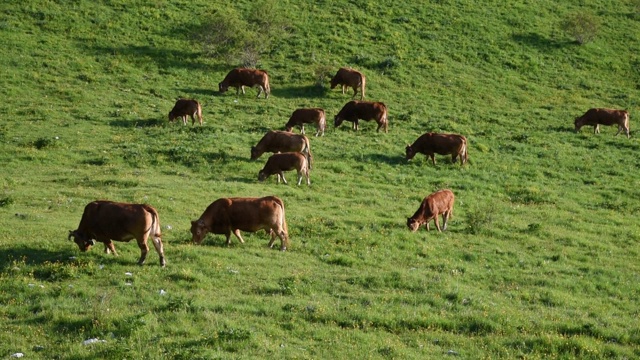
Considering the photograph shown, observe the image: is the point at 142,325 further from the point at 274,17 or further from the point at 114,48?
the point at 274,17

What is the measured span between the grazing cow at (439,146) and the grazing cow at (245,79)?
37.5ft

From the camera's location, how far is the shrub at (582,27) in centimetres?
5162

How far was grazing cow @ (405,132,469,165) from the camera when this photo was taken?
2961 cm

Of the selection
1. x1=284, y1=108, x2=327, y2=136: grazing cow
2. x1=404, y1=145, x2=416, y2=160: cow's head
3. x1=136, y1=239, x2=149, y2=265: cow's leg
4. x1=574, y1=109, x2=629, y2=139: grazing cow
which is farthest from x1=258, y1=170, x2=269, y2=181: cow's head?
x1=574, y1=109, x2=629, y2=139: grazing cow

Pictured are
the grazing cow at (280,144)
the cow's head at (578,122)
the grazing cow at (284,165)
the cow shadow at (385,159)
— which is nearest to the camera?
the grazing cow at (284,165)

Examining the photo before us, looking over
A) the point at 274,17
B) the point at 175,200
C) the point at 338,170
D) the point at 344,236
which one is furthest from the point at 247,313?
the point at 274,17

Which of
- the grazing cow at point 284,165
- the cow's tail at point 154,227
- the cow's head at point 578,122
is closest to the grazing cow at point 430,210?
the grazing cow at point 284,165

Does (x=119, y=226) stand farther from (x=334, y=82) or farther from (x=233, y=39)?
(x=233, y=39)

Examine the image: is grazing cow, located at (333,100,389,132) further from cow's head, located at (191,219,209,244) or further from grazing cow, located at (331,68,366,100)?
cow's head, located at (191,219,209,244)

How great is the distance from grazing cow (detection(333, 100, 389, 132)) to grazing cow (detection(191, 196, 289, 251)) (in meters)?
15.6

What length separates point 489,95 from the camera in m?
42.7

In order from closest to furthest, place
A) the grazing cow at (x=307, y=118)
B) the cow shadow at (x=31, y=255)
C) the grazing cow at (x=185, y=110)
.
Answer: the cow shadow at (x=31, y=255) → the grazing cow at (x=307, y=118) → the grazing cow at (x=185, y=110)

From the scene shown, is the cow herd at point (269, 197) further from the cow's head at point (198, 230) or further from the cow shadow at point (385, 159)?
the cow shadow at point (385, 159)

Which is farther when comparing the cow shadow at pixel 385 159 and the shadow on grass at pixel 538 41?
the shadow on grass at pixel 538 41
